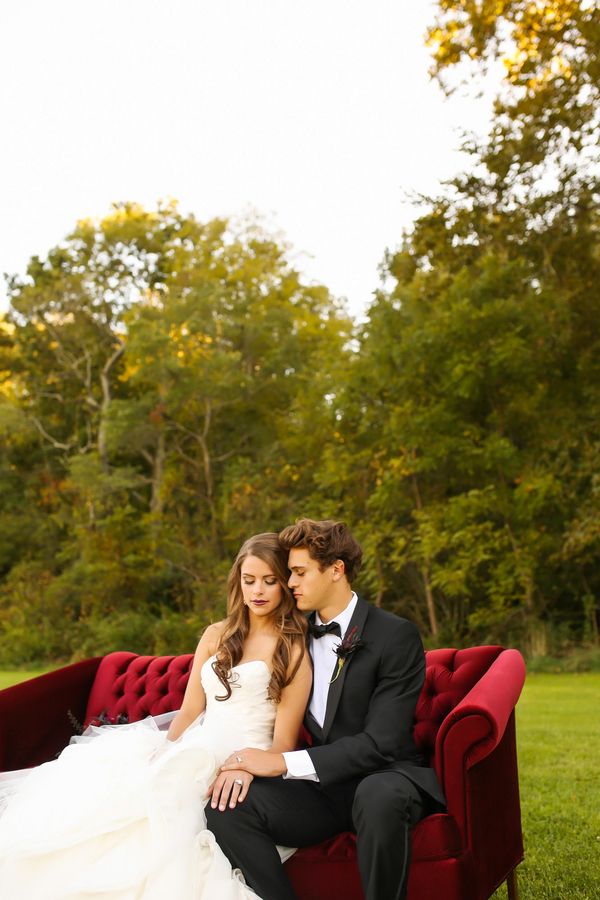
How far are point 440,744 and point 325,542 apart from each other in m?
0.87

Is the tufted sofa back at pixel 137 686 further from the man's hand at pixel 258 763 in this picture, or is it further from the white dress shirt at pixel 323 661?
the man's hand at pixel 258 763

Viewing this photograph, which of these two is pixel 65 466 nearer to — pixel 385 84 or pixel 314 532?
pixel 385 84

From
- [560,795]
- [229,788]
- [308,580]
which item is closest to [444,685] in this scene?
[308,580]

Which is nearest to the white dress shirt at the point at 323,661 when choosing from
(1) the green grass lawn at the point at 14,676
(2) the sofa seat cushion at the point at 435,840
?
(2) the sofa seat cushion at the point at 435,840

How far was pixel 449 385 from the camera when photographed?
48.5 feet

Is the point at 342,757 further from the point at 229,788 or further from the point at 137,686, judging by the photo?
the point at 137,686

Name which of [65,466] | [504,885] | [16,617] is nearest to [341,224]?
[65,466]

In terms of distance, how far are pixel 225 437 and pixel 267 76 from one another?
23.7 ft

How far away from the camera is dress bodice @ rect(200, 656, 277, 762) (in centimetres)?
368

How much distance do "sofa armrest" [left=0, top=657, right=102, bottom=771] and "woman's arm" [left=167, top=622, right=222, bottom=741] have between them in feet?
3.33

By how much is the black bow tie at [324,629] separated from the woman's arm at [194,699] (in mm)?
485

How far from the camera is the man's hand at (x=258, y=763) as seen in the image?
3.39 m

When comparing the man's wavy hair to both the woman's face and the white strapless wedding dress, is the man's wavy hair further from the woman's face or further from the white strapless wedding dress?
the white strapless wedding dress

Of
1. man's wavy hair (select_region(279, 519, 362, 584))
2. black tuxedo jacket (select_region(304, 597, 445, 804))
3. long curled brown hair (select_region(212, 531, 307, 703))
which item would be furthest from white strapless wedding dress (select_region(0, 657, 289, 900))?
man's wavy hair (select_region(279, 519, 362, 584))
